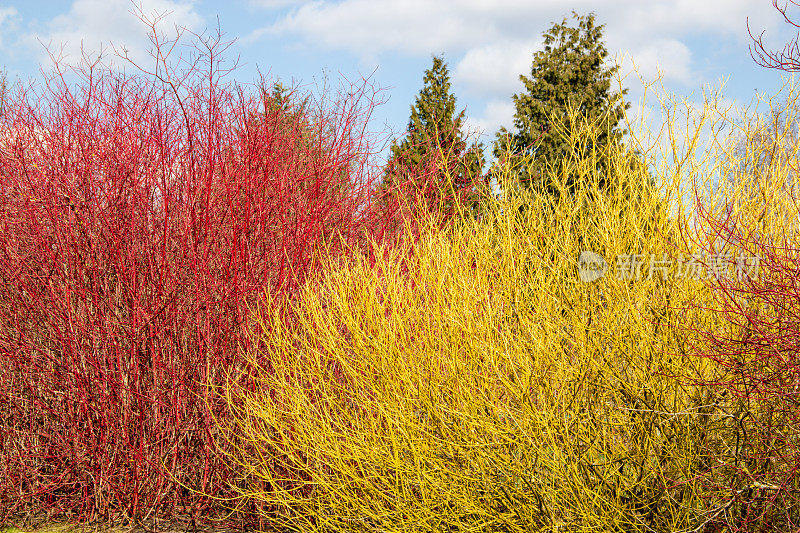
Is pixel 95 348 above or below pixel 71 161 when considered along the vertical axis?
below

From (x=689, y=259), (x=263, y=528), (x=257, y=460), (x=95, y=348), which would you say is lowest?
(x=263, y=528)

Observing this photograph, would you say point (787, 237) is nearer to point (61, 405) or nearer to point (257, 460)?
point (257, 460)

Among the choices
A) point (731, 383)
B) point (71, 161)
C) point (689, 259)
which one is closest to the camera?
point (731, 383)

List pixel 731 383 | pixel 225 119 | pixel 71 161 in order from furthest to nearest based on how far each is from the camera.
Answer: pixel 225 119 < pixel 71 161 < pixel 731 383

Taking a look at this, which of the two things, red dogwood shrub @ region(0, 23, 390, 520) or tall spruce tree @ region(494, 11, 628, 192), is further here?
tall spruce tree @ region(494, 11, 628, 192)

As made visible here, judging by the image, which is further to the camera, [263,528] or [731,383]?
[263,528]

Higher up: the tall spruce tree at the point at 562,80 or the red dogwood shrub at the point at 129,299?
the tall spruce tree at the point at 562,80

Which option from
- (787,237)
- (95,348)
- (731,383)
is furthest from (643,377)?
(95,348)

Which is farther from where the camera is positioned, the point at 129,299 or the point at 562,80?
the point at 562,80

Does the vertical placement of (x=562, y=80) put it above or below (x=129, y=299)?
above

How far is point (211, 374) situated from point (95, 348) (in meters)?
1.03

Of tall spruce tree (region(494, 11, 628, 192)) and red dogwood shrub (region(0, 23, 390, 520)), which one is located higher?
tall spruce tree (region(494, 11, 628, 192))

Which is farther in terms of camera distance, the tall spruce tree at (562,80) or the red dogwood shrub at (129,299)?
the tall spruce tree at (562,80)

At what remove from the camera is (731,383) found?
376 centimetres
